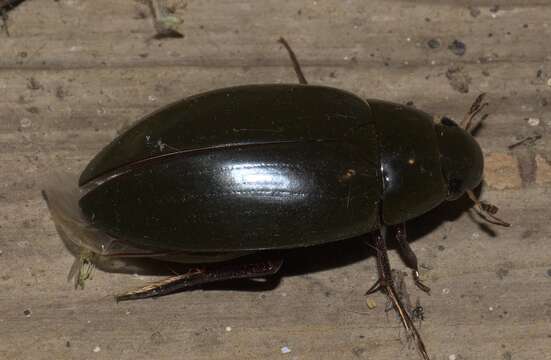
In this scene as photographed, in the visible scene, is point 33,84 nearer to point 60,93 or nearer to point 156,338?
point 60,93

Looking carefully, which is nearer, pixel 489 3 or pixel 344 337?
pixel 344 337

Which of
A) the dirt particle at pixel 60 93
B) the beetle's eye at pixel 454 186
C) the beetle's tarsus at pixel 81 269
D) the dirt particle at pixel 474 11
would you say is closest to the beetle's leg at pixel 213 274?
the beetle's tarsus at pixel 81 269

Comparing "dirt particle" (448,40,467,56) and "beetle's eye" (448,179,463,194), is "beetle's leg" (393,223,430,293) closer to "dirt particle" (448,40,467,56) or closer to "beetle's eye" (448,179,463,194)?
"beetle's eye" (448,179,463,194)

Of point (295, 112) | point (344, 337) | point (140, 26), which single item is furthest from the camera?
point (140, 26)

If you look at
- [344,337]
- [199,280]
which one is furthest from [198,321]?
[344,337]

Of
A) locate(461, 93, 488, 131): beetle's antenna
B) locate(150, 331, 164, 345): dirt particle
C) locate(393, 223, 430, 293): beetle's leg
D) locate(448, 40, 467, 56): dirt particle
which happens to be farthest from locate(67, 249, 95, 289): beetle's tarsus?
locate(448, 40, 467, 56): dirt particle

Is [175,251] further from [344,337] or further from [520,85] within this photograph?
[520,85]

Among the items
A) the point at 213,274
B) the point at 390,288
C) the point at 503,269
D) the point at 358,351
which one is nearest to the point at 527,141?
the point at 503,269

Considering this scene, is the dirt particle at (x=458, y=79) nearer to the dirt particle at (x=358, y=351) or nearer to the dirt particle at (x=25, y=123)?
the dirt particle at (x=358, y=351)
